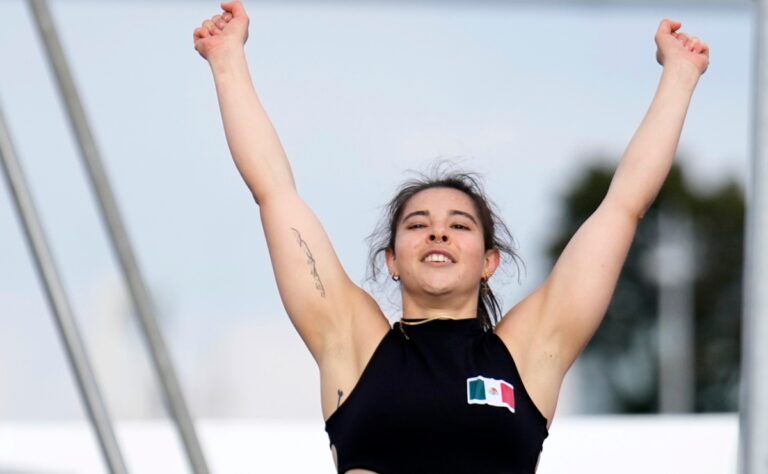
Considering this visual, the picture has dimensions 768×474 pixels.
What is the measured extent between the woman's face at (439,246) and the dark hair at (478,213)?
0.04 meters

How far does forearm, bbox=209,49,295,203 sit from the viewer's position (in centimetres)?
315

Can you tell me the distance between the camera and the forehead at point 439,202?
3162 millimetres

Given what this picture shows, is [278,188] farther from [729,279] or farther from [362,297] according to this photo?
[729,279]

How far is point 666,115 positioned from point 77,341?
178 centimetres

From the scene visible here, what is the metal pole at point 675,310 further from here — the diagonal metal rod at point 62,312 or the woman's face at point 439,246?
the woman's face at point 439,246

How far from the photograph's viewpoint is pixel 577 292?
311 centimetres

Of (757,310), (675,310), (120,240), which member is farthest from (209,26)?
(675,310)

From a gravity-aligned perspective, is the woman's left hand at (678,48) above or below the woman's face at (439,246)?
above

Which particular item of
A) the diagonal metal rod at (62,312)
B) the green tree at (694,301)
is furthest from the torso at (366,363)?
the green tree at (694,301)

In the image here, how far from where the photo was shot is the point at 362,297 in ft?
10.3

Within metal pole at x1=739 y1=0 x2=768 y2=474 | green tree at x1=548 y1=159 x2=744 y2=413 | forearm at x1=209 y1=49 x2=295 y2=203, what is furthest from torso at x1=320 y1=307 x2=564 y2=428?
green tree at x1=548 y1=159 x2=744 y2=413

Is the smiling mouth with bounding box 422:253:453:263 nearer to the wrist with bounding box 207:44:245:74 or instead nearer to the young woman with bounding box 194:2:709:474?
the young woman with bounding box 194:2:709:474

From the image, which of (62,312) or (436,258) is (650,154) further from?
(62,312)

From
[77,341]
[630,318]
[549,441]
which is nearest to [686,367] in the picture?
[630,318]
